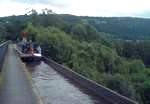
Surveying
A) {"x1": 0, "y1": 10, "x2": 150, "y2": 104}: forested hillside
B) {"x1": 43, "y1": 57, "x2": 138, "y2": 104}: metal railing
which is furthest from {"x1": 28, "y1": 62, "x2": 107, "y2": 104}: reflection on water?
{"x1": 0, "y1": 10, "x2": 150, "y2": 104}: forested hillside

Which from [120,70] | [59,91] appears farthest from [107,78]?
[120,70]

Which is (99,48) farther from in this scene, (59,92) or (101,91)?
(101,91)

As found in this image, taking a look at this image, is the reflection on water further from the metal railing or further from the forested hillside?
the forested hillside

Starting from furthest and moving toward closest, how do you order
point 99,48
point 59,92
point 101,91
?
point 99,48, point 59,92, point 101,91

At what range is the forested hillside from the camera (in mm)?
40000

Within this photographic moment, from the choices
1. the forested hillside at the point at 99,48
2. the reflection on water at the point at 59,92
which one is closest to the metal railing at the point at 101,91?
the reflection on water at the point at 59,92

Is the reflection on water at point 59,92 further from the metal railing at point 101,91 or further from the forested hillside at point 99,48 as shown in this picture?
the forested hillside at point 99,48

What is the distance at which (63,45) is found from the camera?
44.9m

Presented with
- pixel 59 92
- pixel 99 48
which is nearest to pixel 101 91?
pixel 59 92

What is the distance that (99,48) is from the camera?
55.5m

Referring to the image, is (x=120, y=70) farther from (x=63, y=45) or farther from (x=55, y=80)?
(x=55, y=80)

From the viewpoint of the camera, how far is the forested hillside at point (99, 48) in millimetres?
40000

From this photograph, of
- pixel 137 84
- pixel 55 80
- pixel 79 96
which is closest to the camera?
pixel 79 96

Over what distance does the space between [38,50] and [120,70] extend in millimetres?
21200
